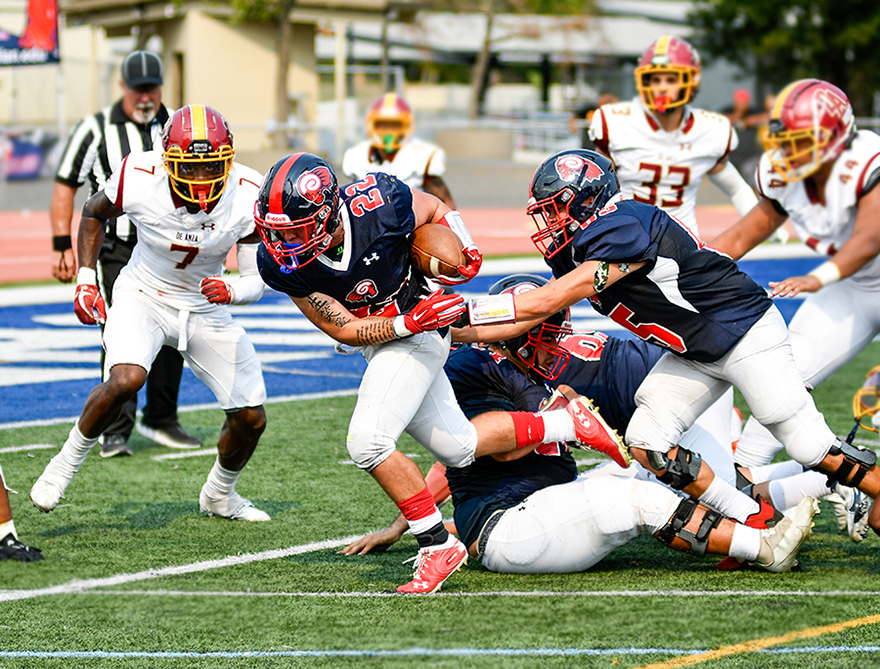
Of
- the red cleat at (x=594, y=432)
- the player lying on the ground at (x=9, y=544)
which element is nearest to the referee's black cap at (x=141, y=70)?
the player lying on the ground at (x=9, y=544)

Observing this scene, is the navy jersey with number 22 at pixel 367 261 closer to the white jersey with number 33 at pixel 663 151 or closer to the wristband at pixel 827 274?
the wristband at pixel 827 274

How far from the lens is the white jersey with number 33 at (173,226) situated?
496 centimetres

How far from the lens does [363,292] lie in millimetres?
4242

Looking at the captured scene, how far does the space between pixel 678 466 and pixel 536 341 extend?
75 cm

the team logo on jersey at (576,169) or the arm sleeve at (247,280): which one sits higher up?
the team logo on jersey at (576,169)

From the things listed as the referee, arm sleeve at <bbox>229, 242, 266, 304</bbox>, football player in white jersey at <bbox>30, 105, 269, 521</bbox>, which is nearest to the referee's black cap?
the referee

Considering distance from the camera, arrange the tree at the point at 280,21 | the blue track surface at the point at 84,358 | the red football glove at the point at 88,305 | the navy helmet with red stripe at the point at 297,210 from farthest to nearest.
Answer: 1. the tree at the point at 280,21
2. the blue track surface at the point at 84,358
3. the red football glove at the point at 88,305
4. the navy helmet with red stripe at the point at 297,210

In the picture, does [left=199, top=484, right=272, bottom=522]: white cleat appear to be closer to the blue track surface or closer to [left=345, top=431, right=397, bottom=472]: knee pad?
[left=345, top=431, right=397, bottom=472]: knee pad

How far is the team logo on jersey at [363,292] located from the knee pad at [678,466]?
45.1 inches

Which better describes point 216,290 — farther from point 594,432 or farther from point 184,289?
point 594,432

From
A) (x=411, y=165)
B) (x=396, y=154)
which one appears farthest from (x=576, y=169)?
(x=396, y=154)

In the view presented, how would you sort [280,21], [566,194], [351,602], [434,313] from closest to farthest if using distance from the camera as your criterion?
[351,602] → [434,313] → [566,194] → [280,21]

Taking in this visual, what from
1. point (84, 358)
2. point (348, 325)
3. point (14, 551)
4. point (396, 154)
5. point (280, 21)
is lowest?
point (84, 358)

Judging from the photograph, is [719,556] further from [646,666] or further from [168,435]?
[168,435]
